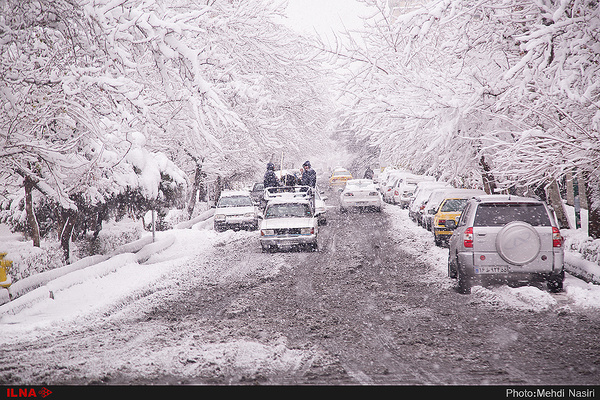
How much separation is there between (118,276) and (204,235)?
938 cm

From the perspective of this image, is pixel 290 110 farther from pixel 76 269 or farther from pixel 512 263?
pixel 512 263

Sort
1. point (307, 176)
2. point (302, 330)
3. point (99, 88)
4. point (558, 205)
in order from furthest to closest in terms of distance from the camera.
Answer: point (307, 176) → point (558, 205) → point (99, 88) → point (302, 330)

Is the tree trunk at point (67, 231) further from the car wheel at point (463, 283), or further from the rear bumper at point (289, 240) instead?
the car wheel at point (463, 283)

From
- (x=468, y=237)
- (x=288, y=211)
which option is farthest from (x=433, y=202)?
(x=468, y=237)

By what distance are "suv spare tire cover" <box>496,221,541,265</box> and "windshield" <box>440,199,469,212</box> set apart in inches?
Answer: 354

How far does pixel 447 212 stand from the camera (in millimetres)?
18406

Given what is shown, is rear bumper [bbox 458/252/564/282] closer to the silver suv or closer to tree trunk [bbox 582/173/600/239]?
the silver suv

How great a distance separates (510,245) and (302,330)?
416 centimetres

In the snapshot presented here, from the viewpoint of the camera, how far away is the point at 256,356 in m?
6.89

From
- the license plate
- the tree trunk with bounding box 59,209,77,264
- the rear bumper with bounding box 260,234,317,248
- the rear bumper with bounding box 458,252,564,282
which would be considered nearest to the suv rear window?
the rear bumper with bounding box 458,252,564,282

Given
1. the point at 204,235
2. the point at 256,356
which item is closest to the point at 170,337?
the point at 256,356

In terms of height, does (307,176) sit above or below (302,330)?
above
